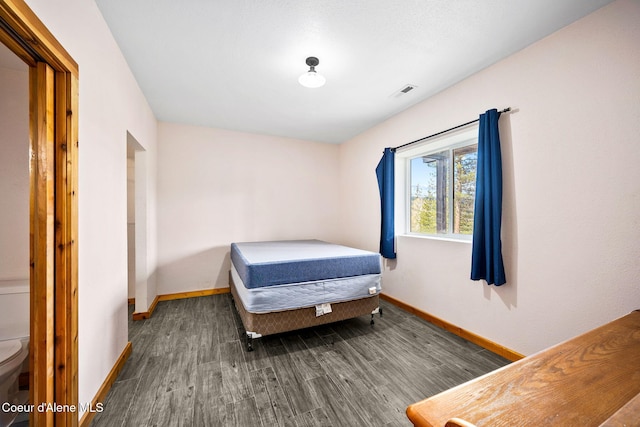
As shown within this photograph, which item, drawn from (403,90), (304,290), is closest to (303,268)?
(304,290)

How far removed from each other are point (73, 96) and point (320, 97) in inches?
83.2

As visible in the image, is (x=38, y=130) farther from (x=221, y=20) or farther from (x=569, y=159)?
(x=569, y=159)

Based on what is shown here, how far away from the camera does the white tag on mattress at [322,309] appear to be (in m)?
2.27

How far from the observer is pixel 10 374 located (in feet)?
4.08

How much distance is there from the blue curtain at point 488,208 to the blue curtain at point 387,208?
110cm

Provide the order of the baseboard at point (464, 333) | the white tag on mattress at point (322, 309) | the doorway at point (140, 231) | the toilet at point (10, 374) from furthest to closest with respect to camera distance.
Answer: the doorway at point (140, 231) → the white tag on mattress at point (322, 309) → the baseboard at point (464, 333) → the toilet at point (10, 374)

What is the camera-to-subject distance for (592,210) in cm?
158

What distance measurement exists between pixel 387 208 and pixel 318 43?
2034 mm

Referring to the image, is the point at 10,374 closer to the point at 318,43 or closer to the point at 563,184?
Answer: the point at 318,43

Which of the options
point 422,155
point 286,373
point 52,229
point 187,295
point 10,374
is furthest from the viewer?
point 187,295

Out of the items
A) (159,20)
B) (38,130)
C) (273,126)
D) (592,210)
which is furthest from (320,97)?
(592,210)

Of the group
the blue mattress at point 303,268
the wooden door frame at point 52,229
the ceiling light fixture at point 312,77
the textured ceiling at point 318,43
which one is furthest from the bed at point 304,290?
the textured ceiling at point 318,43

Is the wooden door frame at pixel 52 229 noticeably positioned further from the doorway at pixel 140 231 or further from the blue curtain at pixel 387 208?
the blue curtain at pixel 387 208

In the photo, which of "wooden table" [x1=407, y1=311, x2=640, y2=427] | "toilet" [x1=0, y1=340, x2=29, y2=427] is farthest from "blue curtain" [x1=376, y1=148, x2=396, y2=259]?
"toilet" [x1=0, y1=340, x2=29, y2=427]
